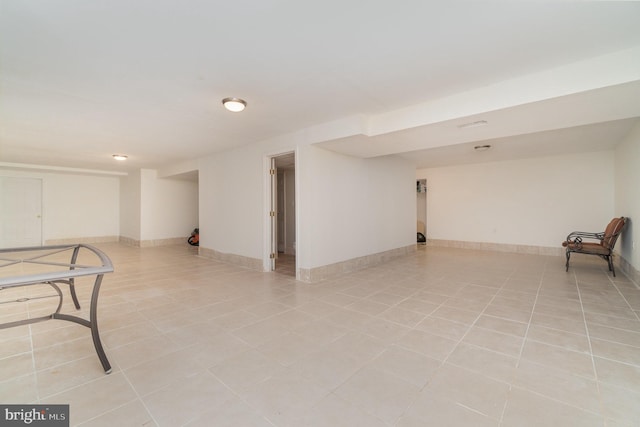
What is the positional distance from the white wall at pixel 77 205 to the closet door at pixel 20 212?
0.14m

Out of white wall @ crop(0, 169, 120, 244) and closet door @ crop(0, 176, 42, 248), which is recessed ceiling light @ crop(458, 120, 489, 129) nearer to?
white wall @ crop(0, 169, 120, 244)

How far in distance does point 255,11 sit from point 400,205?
214 inches

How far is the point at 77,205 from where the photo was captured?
27.7ft

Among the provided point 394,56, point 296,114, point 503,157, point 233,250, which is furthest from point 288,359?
point 503,157

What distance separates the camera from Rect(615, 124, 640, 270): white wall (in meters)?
3.94

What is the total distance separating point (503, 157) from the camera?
662 cm

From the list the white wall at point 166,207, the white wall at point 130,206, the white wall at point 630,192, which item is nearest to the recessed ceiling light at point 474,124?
the white wall at point 630,192

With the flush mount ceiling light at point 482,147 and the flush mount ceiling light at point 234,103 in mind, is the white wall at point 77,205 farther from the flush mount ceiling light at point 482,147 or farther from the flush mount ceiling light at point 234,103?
the flush mount ceiling light at point 482,147

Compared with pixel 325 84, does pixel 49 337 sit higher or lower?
lower

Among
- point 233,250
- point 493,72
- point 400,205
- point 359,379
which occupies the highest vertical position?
point 493,72

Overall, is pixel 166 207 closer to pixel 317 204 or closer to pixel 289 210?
pixel 289 210

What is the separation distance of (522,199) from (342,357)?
279 inches

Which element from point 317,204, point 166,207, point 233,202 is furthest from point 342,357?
point 166,207

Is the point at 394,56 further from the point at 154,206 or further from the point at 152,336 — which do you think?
the point at 154,206
